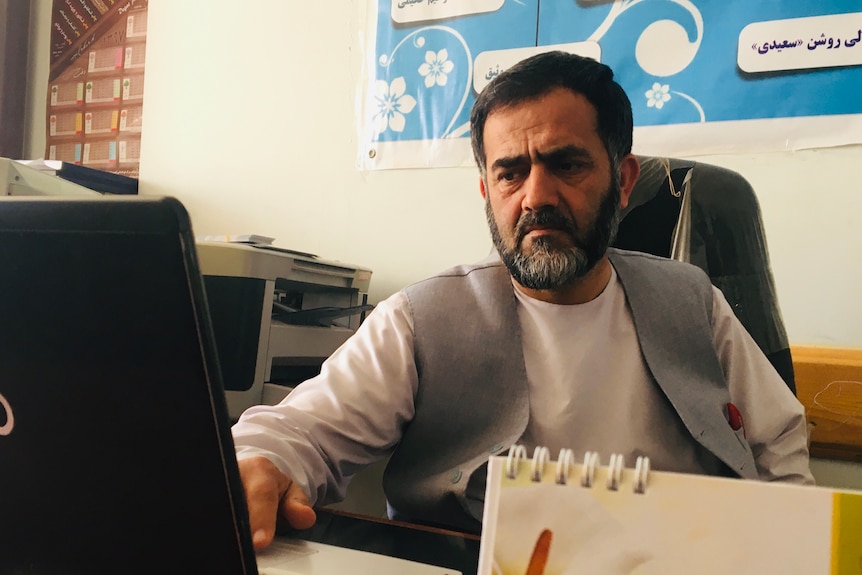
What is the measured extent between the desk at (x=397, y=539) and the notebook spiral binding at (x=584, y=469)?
0.16 m

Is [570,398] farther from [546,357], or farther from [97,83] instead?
[97,83]

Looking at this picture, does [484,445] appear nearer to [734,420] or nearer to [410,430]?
[410,430]

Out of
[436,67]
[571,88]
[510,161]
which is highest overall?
[436,67]

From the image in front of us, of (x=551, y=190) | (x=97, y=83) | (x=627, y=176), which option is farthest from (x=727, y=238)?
(x=97, y=83)

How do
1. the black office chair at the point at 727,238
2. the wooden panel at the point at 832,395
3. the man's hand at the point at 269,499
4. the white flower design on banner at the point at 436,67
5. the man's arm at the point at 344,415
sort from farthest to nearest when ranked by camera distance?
1. the white flower design on banner at the point at 436,67
2. the wooden panel at the point at 832,395
3. the black office chair at the point at 727,238
4. the man's arm at the point at 344,415
5. the man's hand at the point at 269,499

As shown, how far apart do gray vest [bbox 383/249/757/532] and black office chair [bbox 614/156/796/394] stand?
12cm

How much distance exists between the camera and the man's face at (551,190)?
0.96m

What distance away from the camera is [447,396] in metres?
0.89

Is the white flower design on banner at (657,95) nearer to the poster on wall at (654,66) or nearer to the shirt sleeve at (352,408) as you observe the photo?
the poster on wall at (654,66)

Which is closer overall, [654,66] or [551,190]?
[551,190]

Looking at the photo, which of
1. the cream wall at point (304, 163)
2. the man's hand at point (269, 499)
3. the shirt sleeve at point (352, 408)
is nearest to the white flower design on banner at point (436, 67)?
the cream wall at point (304, 163)

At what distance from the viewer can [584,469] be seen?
386mm

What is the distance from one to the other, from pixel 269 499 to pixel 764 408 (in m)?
0.76

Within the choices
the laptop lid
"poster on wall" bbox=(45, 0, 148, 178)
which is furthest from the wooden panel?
"poster on wall" bbox=(45, 0, 148, 178)
